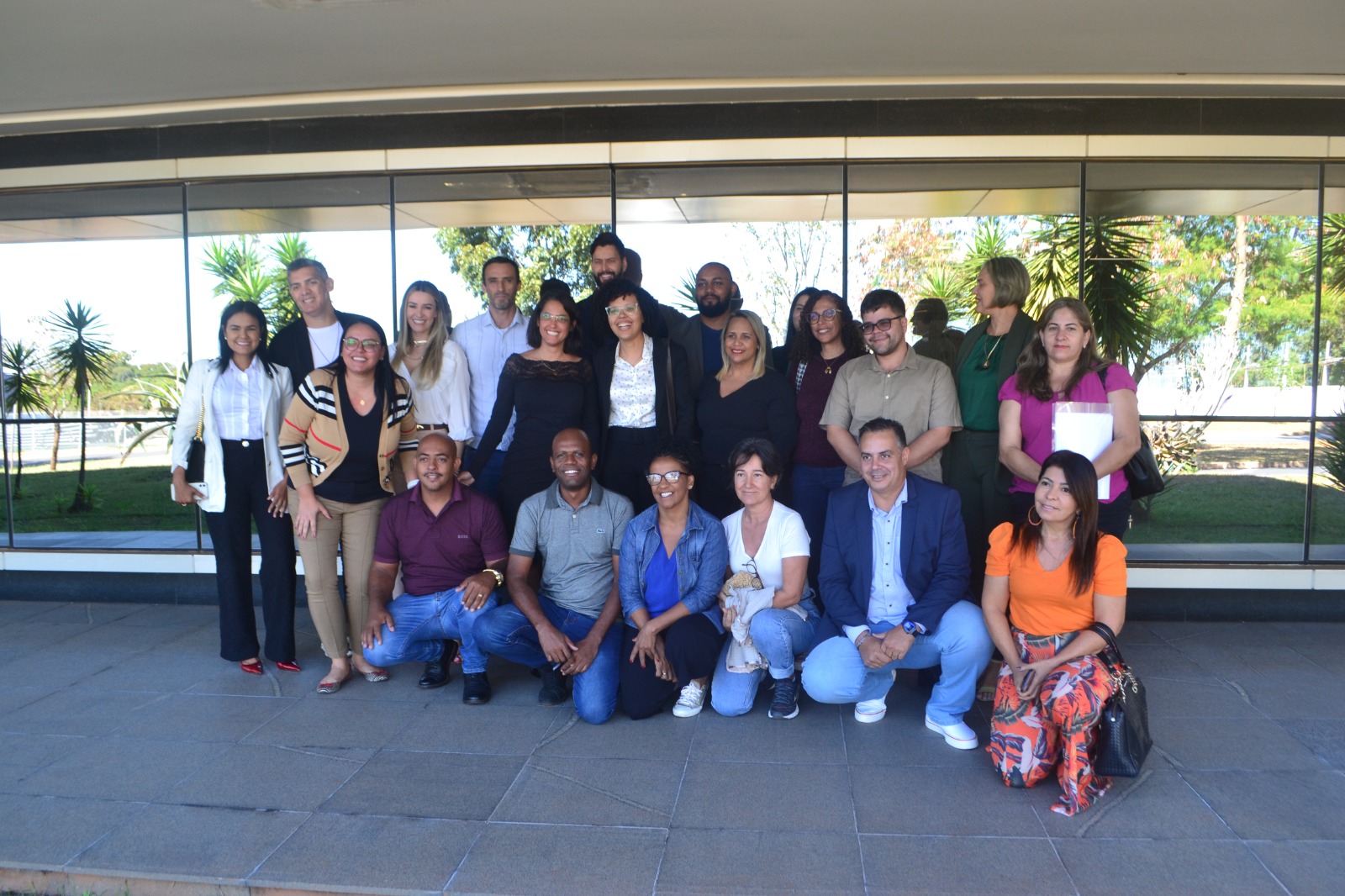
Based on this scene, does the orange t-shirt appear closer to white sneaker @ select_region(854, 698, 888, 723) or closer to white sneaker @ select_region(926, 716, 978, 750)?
white sneaker @ select_region(926, 716, 978, 750)

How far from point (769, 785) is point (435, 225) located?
375cm

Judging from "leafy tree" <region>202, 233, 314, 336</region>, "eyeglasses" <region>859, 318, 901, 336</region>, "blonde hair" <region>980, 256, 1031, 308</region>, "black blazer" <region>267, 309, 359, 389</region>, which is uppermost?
"leafy tree" <region>202, 233, 314, 336</region>

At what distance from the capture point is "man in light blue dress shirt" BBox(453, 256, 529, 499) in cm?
416

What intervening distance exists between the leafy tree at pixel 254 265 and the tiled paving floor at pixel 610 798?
254 cm

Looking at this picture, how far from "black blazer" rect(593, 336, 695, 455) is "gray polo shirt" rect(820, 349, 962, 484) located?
0.66 meters

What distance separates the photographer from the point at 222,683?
12.9 ft

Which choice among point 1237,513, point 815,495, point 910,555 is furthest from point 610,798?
point 1237,513

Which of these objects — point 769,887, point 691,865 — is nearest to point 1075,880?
point 769,887

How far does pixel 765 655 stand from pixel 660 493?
758 millimetres

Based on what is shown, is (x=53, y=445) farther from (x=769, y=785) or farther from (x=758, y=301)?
(x=769, y=785)

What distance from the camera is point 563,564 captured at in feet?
12.0

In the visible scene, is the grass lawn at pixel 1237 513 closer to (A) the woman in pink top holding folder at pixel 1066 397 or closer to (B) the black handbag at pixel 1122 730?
(A) the woman in pink top holding folder at pixel 1066 397

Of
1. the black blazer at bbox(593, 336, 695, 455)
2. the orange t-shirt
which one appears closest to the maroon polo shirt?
the black blazer at bbox(593, 336, 695, 455)

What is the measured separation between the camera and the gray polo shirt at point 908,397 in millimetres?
3686
